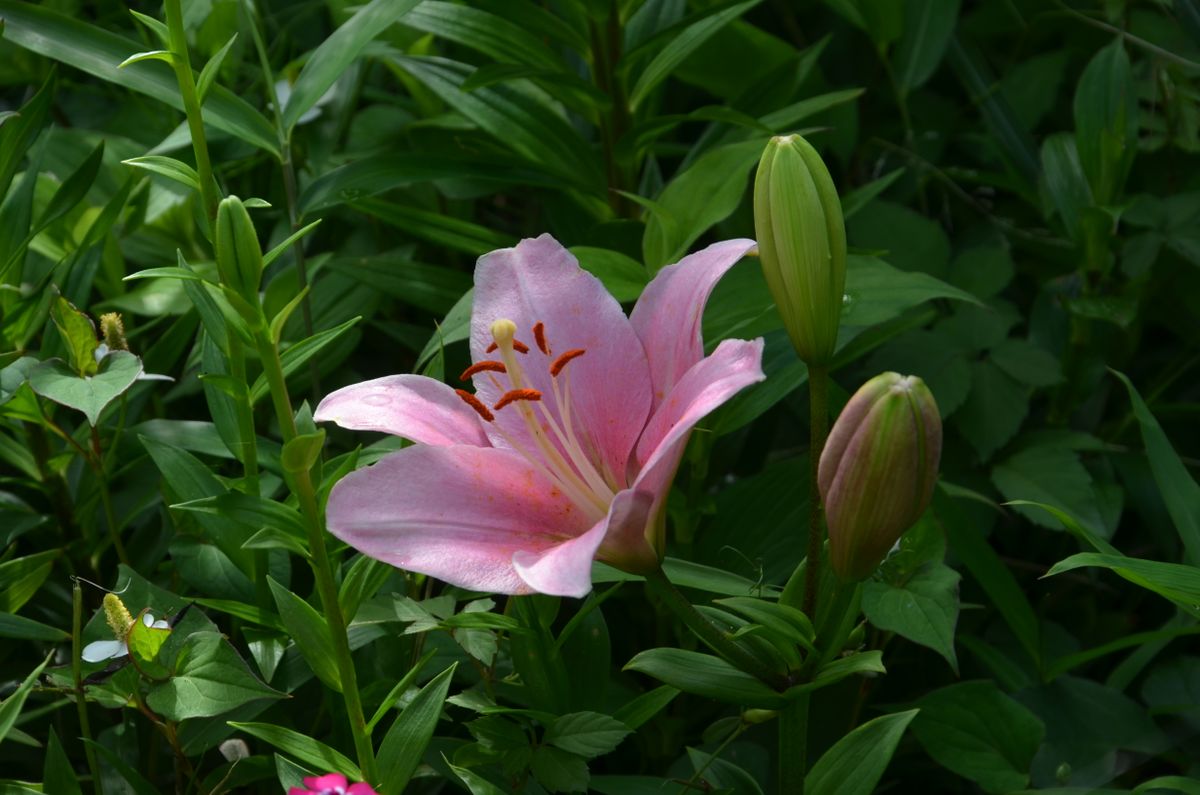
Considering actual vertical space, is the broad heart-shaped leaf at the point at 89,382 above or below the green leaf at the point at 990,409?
above

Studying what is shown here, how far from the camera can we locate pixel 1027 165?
1.09 meters

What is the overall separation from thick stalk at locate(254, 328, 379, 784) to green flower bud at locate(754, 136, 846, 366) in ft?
0.68

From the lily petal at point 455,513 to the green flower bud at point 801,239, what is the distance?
0.43 ft

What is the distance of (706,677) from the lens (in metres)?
0.55

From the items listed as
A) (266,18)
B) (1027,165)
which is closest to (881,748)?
(1027,165)

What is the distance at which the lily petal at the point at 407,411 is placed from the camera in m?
0.53

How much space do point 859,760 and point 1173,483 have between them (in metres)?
0.26

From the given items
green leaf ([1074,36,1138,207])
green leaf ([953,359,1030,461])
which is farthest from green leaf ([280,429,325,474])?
green leaf ([1074,36,1138,207])

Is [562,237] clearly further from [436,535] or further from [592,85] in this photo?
[436,535]

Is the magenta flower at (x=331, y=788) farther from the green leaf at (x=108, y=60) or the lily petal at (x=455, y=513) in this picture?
the green leaf at (x=108, y=60)

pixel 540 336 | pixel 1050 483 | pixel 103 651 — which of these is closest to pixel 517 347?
pixel 540 336

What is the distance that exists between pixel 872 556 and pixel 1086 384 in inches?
22.3

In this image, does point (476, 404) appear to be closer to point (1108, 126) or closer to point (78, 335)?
point (78, 335)

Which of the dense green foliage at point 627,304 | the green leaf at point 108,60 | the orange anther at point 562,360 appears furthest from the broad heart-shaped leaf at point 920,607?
the green leaf at point 108,60
